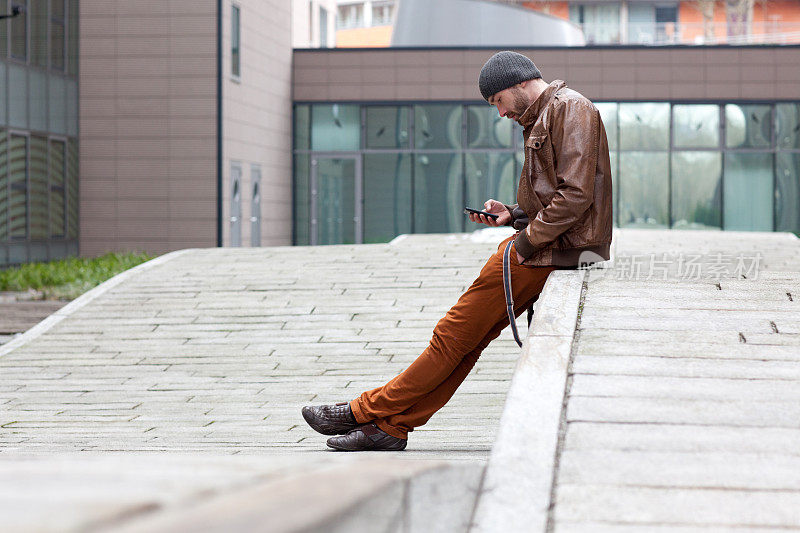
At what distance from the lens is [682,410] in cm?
374

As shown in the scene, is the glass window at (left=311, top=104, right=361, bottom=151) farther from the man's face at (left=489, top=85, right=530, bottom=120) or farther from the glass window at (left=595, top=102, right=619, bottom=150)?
the man's face at (left=489, top=85, right=530, bottom=120)

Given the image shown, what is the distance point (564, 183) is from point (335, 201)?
23163mm

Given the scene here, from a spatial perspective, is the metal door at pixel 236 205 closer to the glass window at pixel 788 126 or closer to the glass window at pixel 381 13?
the glass window at pixel 788 126

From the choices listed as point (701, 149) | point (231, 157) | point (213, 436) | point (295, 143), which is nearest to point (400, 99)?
point (295, 143)

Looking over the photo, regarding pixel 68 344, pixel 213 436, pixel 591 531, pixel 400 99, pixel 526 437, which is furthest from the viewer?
pixel 400 99

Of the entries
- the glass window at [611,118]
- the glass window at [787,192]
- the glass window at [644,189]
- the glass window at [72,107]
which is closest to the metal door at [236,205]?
the glass window at [72,107]

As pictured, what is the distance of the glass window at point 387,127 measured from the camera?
27609mm

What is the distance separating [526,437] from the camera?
3492mm

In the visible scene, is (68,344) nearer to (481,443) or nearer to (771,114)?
(481,443)

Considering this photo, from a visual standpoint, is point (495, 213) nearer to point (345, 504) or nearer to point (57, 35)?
point (345, 504)

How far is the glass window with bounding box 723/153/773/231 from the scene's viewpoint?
90.7 feet

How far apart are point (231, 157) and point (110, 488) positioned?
21574mm

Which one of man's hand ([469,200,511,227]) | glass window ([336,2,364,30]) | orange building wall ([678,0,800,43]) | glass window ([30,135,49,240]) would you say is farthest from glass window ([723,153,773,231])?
glass window ([336,2,364,30])

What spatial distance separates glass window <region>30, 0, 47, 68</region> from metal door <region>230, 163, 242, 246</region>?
4510 millimetres
